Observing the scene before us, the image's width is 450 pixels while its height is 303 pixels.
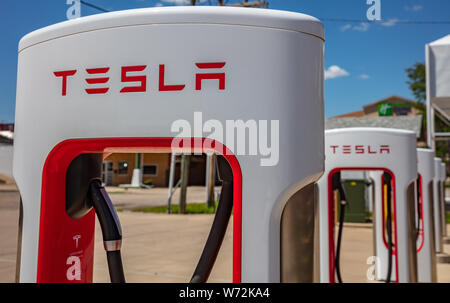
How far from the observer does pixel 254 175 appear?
113 centimetres

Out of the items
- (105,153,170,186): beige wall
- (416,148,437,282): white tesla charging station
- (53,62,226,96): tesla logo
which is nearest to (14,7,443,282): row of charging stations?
(53,62,226,96): tesla logo

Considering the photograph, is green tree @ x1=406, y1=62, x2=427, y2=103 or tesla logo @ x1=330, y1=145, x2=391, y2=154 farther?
green tree @ x1=406, y1=62, x2=427, y2=103

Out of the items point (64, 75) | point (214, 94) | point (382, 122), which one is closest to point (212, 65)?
point (214, 94)

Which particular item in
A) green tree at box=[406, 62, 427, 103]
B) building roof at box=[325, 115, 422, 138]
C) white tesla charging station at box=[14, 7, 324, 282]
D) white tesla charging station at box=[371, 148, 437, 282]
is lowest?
white tesla charging station at box=[371, 148, 437, 282]

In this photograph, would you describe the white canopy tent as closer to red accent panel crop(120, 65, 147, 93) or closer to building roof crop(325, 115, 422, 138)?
red accent panel crop(120, 65, 147, 93)

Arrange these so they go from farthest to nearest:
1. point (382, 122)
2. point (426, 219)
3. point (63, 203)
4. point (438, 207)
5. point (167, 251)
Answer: point (382, 122) → point (438, 207) → point (167, 251) → point (426, 219) → point (63, 203)

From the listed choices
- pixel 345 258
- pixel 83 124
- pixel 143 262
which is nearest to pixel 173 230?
pixel 143 262

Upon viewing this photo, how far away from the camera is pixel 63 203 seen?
137 cm

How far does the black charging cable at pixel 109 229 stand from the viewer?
1347mm

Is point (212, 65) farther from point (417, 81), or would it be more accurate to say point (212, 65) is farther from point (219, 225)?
point (417, 81)

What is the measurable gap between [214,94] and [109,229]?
55 cm

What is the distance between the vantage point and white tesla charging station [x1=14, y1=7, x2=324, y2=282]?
1.13 metres

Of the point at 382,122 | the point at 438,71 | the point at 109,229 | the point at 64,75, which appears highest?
the point at 382,122

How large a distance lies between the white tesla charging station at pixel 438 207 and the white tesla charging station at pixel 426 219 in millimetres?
1191
